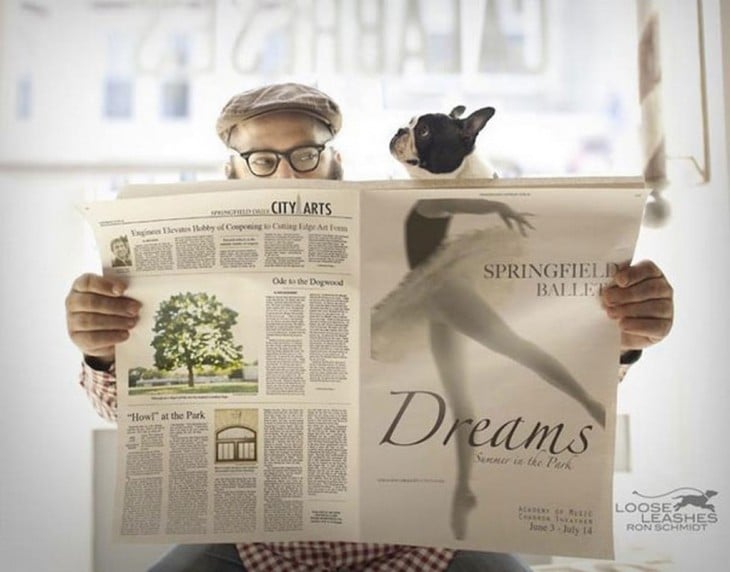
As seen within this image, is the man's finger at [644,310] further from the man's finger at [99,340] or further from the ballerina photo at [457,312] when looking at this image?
the man's finger at [99,340]

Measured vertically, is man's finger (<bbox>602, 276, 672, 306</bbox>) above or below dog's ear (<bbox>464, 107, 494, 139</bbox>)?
below

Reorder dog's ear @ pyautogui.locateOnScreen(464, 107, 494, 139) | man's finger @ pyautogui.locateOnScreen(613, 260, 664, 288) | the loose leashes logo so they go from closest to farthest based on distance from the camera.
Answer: man's finger @ pyautogui.locateOnScreen(613, 260, 664, 288) < dog's ear @ pyautogui.locateOnScreen(464, 107, 494, 139) < the loose leashes logo

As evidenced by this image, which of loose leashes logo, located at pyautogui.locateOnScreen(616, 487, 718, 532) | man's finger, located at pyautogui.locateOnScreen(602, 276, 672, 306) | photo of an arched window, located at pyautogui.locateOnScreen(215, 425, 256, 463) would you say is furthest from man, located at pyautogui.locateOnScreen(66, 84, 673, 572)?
loose leashes logo, located at pyautogui.locateOnScreen(616, 487, 718, 532)

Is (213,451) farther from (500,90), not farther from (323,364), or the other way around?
(500,90)

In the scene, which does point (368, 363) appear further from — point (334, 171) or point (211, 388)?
point (334, 171)

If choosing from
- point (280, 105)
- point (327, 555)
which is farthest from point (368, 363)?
point (280, 105)

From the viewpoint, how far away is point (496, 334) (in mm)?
775

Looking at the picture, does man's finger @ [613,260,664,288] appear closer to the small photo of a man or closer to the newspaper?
the newspaper

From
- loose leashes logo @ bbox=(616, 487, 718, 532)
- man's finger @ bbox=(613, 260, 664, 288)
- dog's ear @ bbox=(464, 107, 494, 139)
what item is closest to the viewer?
man's finger @ bbox=(613, 260, 664, 288)

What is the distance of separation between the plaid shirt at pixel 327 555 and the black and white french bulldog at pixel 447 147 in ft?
1.41

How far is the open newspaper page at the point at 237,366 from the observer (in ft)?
2.54

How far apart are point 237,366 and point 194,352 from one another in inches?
1.8

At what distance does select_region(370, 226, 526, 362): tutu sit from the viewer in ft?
2.50

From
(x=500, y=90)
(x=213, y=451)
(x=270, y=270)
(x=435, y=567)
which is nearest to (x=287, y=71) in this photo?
(x=500, y=90)
